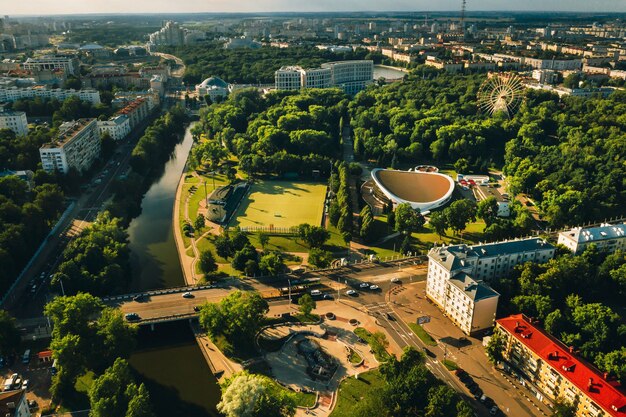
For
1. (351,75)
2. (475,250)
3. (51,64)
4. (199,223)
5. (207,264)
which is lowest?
(207,264)

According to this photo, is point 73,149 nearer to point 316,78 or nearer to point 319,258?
point 319,258

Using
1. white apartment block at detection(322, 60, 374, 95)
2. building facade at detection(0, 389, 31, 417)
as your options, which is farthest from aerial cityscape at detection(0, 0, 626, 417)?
white apartment block at detection(322, 60, 374, 95)

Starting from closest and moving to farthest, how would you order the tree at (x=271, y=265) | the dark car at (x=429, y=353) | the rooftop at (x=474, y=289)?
1. the dark car at (x=429, y=353)
2. the rooftop at (x=474, y=289)
3. the tree at (x=271, y=265)

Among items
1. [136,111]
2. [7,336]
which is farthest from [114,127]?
[7,336]

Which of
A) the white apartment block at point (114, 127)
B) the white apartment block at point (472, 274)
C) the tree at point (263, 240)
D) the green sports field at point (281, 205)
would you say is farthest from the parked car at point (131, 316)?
the white apartment block at point (114, 127)

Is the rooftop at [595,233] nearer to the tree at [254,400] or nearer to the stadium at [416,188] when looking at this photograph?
the stadium at [416,188]

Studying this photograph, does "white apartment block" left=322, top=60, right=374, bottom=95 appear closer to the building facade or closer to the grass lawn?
the grass lawn
